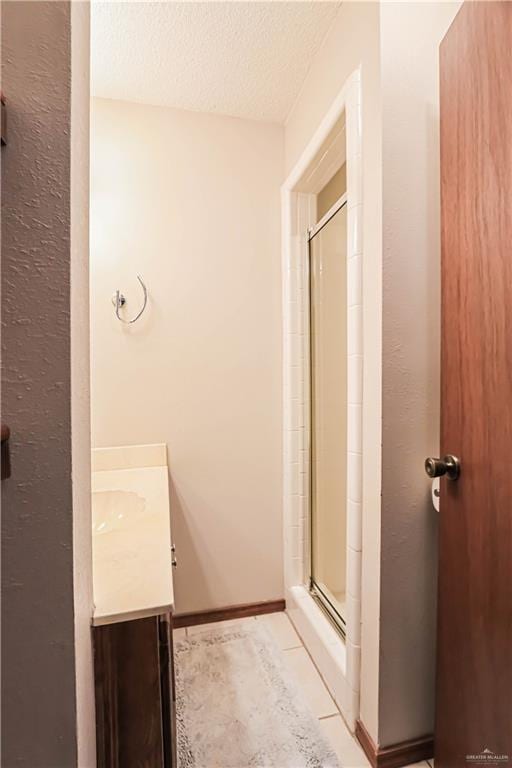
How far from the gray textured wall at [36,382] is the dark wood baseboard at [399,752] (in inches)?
40.1

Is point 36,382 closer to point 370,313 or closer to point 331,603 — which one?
point 370,313

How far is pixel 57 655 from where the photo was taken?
56cm

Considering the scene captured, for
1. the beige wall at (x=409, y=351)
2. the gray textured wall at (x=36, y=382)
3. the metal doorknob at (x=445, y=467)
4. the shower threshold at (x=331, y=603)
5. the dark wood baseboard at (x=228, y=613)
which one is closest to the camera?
the gray textured wall at (x=36, y=382)

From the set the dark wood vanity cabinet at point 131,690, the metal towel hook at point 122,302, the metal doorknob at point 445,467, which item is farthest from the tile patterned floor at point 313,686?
the metal towel hook at point 122,302

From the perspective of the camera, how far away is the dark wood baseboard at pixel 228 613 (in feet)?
6.03

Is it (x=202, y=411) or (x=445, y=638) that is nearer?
(x=445, y=638)

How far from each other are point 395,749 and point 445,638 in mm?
427

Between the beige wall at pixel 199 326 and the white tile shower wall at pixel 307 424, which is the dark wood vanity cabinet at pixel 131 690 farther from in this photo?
the beige wall at pixel 199 326

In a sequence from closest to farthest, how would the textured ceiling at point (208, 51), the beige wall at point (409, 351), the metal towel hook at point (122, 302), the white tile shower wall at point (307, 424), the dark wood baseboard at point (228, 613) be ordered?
1. the beige wall at point (409, 351)
2. the white tile shower wall at point (307, 424)
3. the textured ceiling at point (208, 51)
4. the metal towel hook at point (122, 302)
5. the dark wood baseboard at point (228, 613)

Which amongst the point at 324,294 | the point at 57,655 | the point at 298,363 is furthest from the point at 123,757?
the point at 324,294

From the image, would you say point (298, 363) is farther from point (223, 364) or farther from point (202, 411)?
point (202, 411)

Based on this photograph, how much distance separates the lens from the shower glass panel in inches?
63.4

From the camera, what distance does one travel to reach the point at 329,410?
5.75ft

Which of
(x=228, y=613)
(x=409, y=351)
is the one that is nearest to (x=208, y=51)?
(x=409, y=351)
